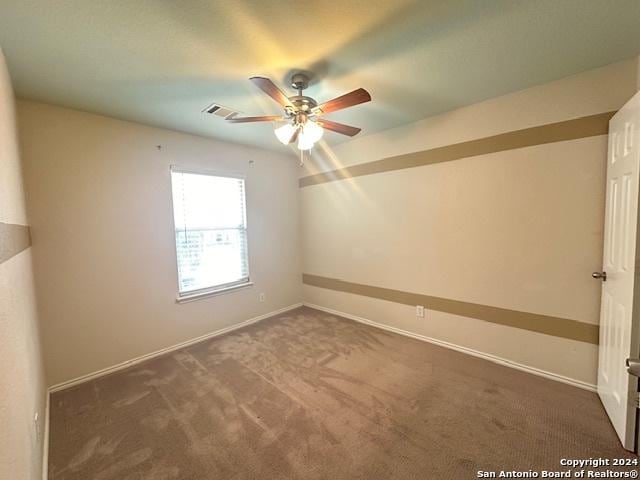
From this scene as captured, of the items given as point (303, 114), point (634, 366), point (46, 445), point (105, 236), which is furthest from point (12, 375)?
point (634, 366)

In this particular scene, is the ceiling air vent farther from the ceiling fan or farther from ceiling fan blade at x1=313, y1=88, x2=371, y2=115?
ceiling fan blade at x1=313, y1=88, x2=371, y2=115

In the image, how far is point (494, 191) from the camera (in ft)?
8.26

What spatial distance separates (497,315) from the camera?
101 inches

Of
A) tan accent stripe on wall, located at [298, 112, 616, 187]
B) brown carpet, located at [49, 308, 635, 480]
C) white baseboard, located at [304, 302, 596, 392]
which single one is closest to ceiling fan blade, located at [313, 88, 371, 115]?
tan accent stripe on wall, located at [298, 112, 616, 187]

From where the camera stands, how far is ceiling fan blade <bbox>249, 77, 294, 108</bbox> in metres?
1.50

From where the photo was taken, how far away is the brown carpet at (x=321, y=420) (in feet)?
5.12

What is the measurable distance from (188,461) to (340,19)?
2728 mm

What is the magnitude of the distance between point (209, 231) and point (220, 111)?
4.79 feet

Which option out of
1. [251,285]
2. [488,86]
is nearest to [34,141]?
[251,285]

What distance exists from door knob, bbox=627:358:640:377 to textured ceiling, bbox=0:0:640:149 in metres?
1.96

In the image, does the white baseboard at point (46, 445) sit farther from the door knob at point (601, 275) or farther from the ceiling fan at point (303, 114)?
the door knob at point (601, 275)

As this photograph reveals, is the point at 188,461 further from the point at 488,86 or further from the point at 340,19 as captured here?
the point at 488,86

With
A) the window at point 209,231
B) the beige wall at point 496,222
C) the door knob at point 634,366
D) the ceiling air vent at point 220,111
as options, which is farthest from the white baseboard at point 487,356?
the ceiling air vent at point 220,111

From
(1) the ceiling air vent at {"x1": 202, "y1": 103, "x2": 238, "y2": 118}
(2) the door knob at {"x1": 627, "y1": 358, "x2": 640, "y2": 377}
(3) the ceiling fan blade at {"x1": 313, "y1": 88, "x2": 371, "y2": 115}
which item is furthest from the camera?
(1) the ceiling air vent at {"x1": 202, "y1": 103, "x2": 238, "y2": 118}
